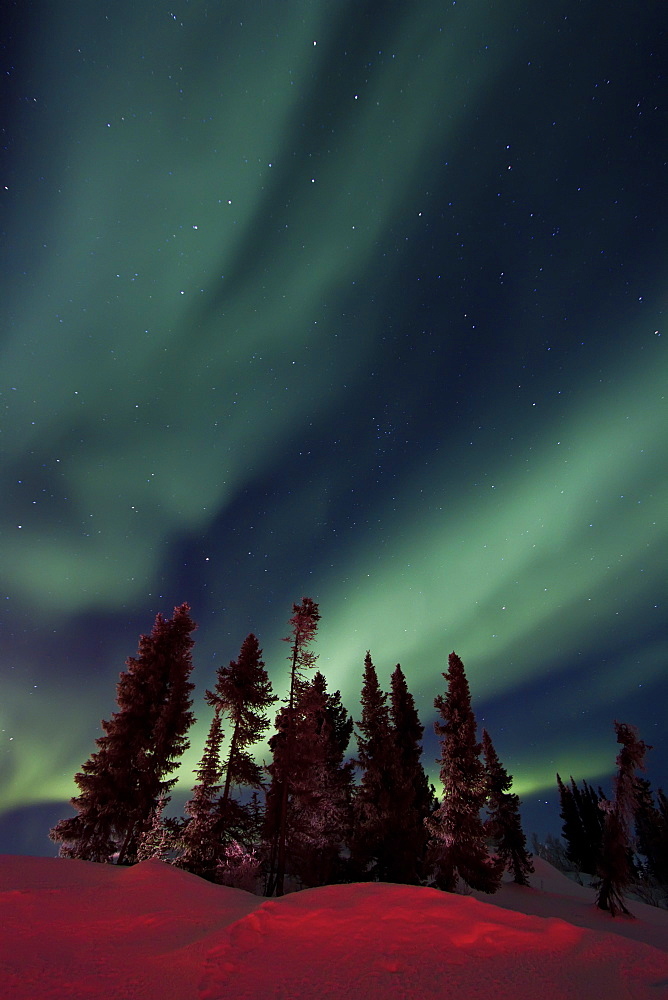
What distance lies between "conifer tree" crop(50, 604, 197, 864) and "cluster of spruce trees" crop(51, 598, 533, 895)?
0.05 meters

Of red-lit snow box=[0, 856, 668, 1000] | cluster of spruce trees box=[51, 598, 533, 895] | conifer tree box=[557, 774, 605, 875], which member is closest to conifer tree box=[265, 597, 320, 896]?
cluster of spruce trees box=[51, 598, 533, 895]

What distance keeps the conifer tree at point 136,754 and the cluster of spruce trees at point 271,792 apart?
5 centimetres

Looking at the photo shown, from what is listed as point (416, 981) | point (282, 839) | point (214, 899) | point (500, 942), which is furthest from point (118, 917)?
point (282, 839)

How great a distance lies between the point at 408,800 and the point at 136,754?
1535cm

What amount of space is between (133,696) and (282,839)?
987 cm

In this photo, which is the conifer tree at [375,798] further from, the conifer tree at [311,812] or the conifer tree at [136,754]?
the conifer tree at [136,754]

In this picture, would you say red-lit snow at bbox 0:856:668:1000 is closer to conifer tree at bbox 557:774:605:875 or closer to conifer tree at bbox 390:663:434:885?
conifer tree at bbox 390:663:434:885

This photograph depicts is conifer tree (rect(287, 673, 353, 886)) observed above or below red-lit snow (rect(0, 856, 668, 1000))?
above

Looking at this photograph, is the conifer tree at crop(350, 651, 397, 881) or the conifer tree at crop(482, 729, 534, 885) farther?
the conifer tree at crop(482, 729, 534, 885)

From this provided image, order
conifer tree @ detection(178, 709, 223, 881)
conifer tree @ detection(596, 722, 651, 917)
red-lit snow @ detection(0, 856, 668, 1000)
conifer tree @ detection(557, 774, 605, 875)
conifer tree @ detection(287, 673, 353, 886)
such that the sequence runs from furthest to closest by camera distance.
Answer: conifer tree @ detection(557, 774, 605, 875) → conifer tree @ detection(596, 722, 651, 917) → conifer tree @ detection(287, 673, 353, 886) → conifer tree @ detection(178, 709, 223, 881) → red-lit snow @ detection(0, 856, 668, 1000)

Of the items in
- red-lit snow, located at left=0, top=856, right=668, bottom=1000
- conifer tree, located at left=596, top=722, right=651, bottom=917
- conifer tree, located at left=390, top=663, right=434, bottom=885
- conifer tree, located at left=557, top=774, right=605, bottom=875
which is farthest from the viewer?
conifer tree, located at left=557, top=774, right=605, bottom=875

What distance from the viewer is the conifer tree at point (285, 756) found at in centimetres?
2153

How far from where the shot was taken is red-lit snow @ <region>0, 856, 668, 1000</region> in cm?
497

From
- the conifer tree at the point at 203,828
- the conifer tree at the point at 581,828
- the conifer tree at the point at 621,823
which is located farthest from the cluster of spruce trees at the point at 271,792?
the conifer tree at the point at 581,828
